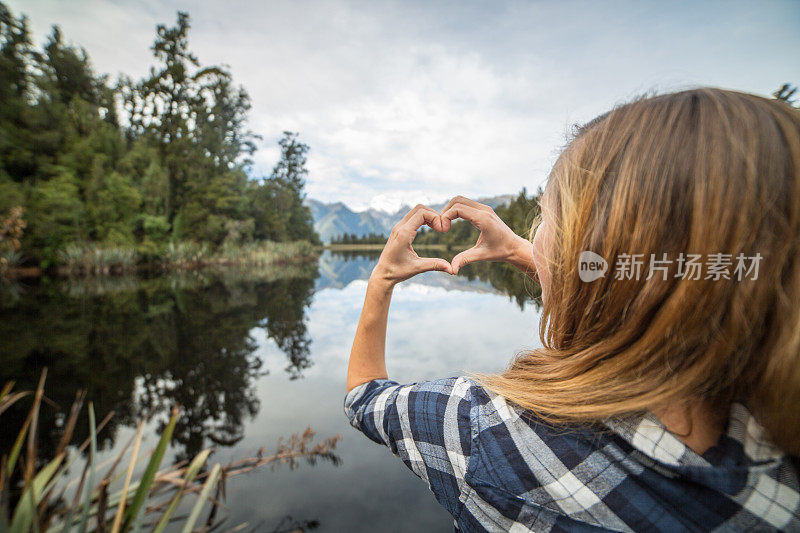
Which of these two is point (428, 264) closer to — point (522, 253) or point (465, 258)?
point (465, 258)

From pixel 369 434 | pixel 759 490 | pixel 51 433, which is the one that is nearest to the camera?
pixel 759 490

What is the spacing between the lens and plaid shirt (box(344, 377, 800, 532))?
42 centimetres

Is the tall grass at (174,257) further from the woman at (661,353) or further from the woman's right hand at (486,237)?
the woman at (661,353)

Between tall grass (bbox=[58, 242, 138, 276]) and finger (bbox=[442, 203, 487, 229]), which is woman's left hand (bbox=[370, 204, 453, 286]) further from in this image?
tall grass (bbox=[58, 242, 138, 276])

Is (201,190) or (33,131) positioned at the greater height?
(33,131)

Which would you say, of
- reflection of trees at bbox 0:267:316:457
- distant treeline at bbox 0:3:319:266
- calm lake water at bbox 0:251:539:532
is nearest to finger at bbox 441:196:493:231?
calm lake water at bbox 0:251:539:532

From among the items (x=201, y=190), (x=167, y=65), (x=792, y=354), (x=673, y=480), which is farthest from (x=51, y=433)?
(x=167, y=65)

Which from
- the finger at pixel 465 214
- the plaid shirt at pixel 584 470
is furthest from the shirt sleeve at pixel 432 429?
the finger at pixel 465 214

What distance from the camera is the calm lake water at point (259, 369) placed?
191 centimetres

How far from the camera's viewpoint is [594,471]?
48 centimetres

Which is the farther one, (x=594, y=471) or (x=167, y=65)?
(x=167, y=65)

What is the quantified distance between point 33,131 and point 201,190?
21.5 ft

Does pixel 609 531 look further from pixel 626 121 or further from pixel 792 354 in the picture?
pixel 626 121

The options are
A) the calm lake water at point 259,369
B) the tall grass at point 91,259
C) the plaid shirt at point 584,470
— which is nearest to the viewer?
the plaid shirt at point 584,470
